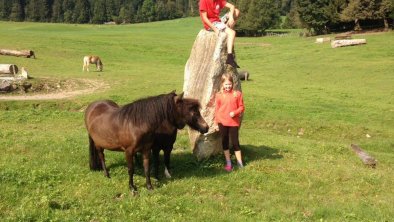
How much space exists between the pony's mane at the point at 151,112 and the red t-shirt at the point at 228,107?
187 cm

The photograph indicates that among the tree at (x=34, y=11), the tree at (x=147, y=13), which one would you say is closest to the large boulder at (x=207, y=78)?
the tree at (x=34, y=11)

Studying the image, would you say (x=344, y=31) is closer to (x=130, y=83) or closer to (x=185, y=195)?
(x=130, y=83)

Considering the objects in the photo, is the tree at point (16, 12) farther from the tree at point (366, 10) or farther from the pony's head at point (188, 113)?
the pony's head at point (188, 113)

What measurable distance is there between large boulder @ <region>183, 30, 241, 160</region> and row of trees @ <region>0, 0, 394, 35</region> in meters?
48.6

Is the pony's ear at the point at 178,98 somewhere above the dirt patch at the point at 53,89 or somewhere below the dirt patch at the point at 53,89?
above

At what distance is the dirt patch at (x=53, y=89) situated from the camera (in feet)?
70.0

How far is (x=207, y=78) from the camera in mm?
10844

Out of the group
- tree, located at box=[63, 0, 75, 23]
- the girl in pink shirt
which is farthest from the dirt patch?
tree, located at box=[63, 0, 75, 23]

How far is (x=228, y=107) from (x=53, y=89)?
15793 millimetres

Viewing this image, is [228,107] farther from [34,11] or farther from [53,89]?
[34,11]

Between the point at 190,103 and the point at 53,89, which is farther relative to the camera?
the point at 53,89

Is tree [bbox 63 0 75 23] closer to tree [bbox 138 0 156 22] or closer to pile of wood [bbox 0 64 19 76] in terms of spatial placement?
tree [bbox 138 0 156 22]

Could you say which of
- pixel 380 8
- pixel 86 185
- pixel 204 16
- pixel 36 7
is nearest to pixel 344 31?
pixel 380 8

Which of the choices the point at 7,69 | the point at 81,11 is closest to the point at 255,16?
the point at 7,69
